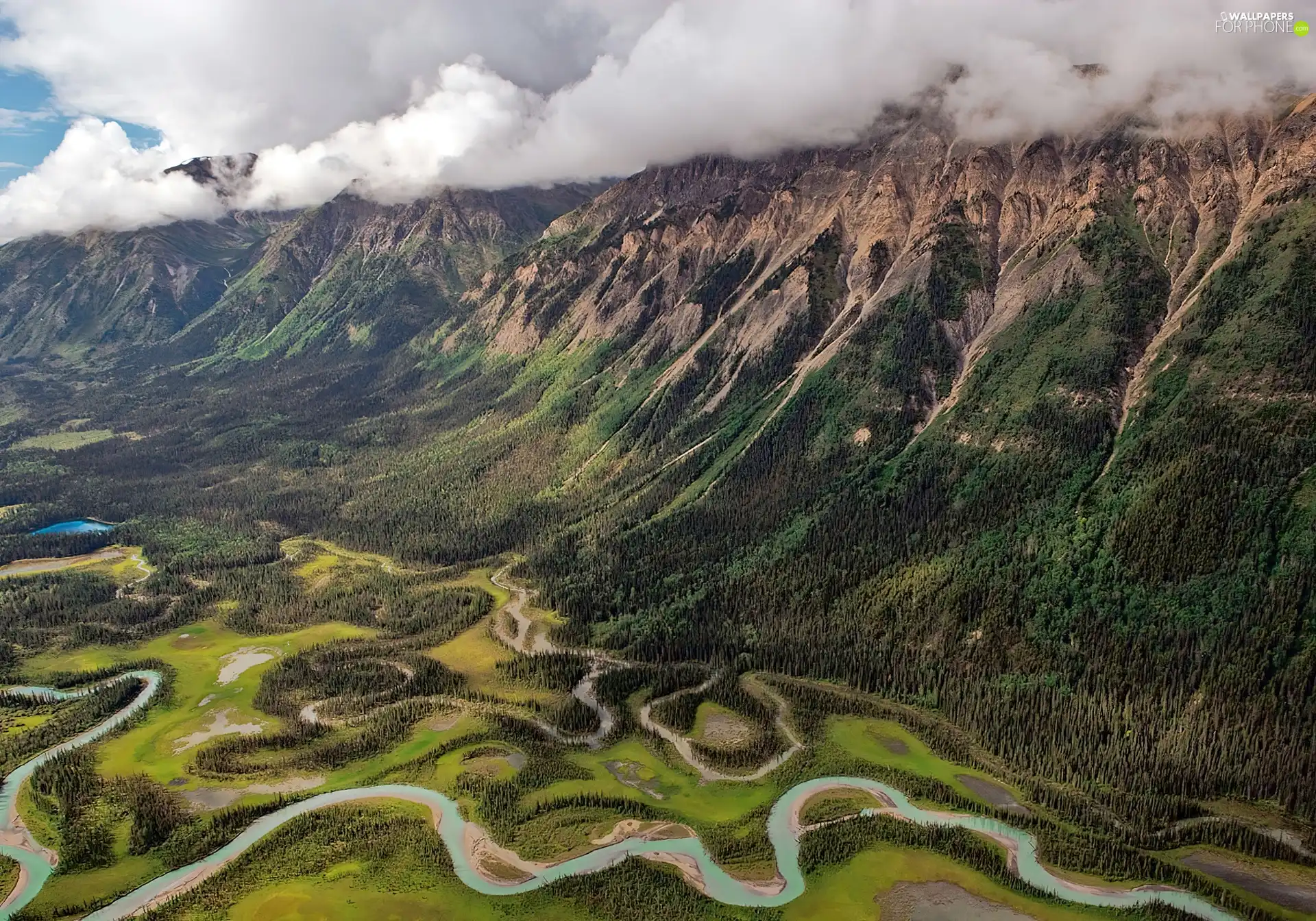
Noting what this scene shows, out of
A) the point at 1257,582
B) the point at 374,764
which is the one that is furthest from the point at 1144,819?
the point at 374,764

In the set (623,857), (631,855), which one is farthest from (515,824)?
(631,855)

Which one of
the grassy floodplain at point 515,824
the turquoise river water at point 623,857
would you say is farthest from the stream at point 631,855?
the grassy floodplain at point 515,824

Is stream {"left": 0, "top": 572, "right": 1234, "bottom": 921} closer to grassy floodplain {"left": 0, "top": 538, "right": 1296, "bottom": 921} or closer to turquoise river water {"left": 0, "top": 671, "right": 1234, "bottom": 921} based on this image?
turquoise river water {"left": 0, "top": 671, "right": 1234, "bottom": 921}

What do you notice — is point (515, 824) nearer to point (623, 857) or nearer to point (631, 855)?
point (623, 857)

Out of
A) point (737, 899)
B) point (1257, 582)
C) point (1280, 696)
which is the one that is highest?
point (1257, 582)

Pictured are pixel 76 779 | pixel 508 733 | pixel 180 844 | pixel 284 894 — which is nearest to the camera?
pixel 284 894

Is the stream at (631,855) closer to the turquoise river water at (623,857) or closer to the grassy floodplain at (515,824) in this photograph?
the turquoise river water at (623,857)

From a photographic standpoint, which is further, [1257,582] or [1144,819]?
[1257,582]

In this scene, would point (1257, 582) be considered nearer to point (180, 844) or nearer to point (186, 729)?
point (180, 844)
